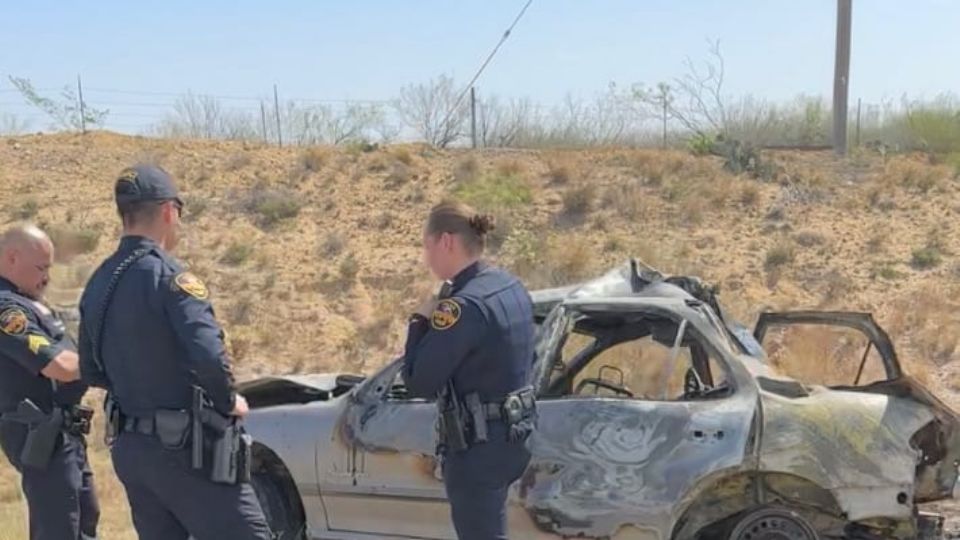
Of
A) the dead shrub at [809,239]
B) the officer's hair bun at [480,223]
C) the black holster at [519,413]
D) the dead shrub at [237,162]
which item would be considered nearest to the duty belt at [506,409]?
the black holster at [519,413]

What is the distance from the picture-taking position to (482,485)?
405 centimetres

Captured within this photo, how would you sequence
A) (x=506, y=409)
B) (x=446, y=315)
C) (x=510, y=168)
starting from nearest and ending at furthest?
(x=446, y=315), (x=506, y=409), (x=510, y=168)

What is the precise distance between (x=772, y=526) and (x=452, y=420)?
6.24 feet

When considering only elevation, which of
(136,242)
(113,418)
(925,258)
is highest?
(136,242)

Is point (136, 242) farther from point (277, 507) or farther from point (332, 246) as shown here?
point (332, 246)

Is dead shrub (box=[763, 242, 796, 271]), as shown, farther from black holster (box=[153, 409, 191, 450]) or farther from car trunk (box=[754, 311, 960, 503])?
black holster (box=[153, 409, 191, 450])

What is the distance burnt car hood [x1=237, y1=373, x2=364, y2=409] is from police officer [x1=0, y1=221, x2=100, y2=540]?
1616 mm

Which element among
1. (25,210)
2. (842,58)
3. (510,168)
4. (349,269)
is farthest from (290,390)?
(842,58)

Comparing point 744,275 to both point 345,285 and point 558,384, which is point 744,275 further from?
point 558,384

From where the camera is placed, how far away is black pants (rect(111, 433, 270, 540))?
3691 mm

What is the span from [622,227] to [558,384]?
12411 millimetres

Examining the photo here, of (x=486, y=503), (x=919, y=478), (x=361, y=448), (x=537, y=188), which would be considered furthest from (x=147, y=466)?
(x=537, y=188)

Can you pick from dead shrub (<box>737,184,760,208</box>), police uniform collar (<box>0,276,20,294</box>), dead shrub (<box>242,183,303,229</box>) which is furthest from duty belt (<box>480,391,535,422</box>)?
dead shrub (<box>737,184,760,208</box>)

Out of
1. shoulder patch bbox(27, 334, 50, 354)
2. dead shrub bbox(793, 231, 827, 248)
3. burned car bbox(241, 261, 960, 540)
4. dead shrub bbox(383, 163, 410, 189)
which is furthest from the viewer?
dead shrub bbox(383, 163, 410, 189)
